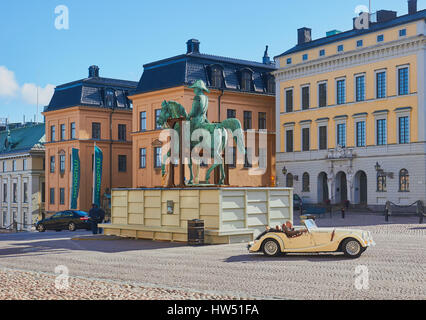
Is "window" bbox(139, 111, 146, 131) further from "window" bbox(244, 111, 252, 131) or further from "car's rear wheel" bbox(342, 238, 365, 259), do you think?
"car's rear wheel" bbox(342, 238, 365, 259)

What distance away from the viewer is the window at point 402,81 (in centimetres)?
4653

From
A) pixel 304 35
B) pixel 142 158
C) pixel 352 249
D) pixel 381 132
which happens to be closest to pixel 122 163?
pixel 142 158

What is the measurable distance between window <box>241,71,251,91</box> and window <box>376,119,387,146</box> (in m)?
14.6

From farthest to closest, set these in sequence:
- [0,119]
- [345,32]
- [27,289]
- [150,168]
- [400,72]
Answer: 1. [0,119]
2. [150,168]
3. [345,32]
4. [400,72]
5. [27,289]

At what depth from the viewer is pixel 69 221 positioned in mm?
41188

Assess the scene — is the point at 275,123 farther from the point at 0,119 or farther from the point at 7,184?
the point at 0,119

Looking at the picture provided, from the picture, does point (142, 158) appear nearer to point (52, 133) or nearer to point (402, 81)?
point (52, 133)

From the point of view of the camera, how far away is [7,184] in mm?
77750

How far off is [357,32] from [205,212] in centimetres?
2934

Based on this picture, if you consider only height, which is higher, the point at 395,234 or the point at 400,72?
the point at 400,72

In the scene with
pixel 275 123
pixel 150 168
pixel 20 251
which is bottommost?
pixel 20 251

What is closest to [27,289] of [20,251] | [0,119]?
[20,251]

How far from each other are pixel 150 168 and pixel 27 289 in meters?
44.4
